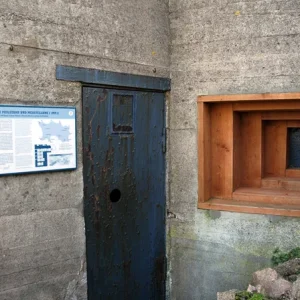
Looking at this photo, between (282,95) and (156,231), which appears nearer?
(282,95)

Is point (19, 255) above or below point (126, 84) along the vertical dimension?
Answer: below

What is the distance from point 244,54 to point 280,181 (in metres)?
1.52

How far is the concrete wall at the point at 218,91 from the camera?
5254 mm

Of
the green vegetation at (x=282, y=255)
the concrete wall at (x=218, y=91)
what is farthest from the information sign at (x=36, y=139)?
the green vegetation at (x=282, y=255)

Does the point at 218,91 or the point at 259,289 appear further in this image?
the point at 218,91

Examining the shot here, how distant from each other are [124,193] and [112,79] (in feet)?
4.01

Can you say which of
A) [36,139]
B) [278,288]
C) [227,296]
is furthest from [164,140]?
[278,288]

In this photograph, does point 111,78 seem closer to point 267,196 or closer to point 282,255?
point 267,196

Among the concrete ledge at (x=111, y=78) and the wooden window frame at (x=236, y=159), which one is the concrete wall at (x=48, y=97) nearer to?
the concrete ledge at (x=111, y=78)

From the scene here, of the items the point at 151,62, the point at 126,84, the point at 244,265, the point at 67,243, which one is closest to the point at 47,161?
the point at 67,243

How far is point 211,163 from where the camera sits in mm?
5812

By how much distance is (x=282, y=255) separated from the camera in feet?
17.3

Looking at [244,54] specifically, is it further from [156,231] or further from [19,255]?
[19,255]

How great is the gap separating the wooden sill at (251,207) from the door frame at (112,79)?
577 mm
